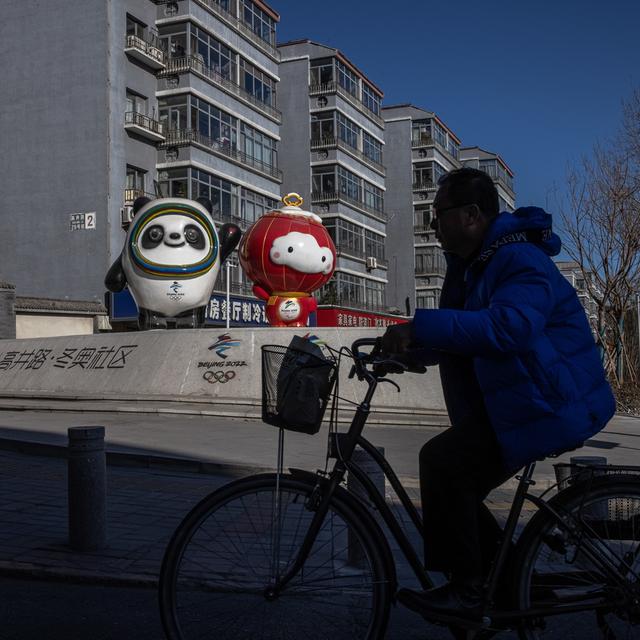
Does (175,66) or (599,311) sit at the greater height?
(175,66)

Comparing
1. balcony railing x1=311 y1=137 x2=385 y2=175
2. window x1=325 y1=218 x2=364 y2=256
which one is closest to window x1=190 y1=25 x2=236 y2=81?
balcony railing x1=311 y1=137 x2=385 y2=175

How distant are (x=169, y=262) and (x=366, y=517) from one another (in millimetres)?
13149

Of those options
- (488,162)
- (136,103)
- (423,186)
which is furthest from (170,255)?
(488,162)

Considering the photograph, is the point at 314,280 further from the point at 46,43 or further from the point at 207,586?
the point at 46,43

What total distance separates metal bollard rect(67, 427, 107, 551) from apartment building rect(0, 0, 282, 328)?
2978 cm

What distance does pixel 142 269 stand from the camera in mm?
15672

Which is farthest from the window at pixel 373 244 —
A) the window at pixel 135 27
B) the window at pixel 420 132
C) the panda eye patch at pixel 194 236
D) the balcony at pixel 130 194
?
the panda eye patch at pixel 194 236

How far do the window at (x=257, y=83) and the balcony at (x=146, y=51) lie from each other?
17.3ft

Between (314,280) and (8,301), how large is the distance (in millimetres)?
13224

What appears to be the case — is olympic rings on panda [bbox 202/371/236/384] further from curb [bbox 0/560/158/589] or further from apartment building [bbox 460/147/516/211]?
apartment building [bbox 460/147/516/211]

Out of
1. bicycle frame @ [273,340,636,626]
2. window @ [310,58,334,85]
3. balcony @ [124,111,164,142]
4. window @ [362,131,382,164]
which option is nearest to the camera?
bicycle frame @ [273,340,636,626]

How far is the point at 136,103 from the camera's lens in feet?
119

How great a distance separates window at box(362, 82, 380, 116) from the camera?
53.2 metres

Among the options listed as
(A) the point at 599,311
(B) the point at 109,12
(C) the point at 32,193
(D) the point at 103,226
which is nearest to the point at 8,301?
(D) the point at 103,226
